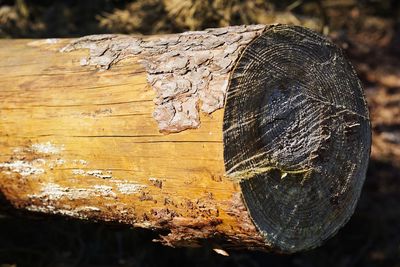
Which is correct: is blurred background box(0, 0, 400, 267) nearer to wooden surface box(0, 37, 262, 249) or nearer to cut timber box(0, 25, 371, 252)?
wooden surface box(0, 37, 262, 249)

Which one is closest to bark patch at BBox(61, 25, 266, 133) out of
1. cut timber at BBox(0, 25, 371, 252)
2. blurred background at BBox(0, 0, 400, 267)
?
cut timber at BBox(0, 25, 371, 252)

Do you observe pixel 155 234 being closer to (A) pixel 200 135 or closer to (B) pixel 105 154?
(B) pixel 105 154

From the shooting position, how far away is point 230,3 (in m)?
3.98

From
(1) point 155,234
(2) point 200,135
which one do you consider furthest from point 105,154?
(1) point 155,234

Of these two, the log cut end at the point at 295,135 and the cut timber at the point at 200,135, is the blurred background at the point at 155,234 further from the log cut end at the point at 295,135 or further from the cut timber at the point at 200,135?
the log cut end at the point at 295,135

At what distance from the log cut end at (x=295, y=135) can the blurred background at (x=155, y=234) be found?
1155 millimetres

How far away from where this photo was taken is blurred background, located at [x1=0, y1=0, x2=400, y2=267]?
3686 millimetres

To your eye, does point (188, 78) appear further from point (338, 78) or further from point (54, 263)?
point (54, 263)

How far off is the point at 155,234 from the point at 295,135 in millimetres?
1417

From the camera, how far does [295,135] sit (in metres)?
2.25

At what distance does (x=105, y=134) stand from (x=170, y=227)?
0.39m

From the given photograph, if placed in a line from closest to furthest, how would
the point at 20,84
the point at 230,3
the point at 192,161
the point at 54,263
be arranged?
the point at 192,161 < the point at 20,84 < the point at 54,263 < the point at 230,3

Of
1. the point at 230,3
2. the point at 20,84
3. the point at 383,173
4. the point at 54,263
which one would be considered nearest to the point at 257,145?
the point at 20,84

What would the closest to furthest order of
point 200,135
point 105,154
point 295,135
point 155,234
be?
point 200,135, point 295,135, point 105,154, point 155,234
